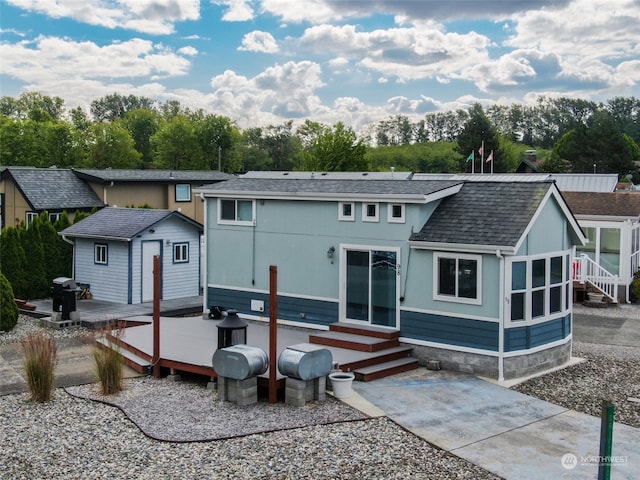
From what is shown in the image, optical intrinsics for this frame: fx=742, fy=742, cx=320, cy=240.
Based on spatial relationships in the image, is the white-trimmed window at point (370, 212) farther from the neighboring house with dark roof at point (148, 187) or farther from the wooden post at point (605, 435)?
the neighboring house with dark roof at point (148, 187)

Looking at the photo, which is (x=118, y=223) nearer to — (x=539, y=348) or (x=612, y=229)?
(x=539, y=348)

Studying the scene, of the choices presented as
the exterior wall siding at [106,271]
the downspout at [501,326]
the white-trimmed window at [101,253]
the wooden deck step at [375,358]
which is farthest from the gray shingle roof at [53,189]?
the downspout at [501,326]

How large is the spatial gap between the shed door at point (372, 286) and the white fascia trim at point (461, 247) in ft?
1.88

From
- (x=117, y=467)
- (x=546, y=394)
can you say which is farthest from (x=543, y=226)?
(x=117, y=467)

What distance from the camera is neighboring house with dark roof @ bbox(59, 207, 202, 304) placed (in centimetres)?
1986

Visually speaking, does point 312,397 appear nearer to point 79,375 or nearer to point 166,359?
point 166,359

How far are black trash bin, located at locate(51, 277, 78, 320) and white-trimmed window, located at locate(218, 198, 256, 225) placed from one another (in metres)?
4.11

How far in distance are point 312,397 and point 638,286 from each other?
47.7 feet

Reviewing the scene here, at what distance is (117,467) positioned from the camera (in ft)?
27.2

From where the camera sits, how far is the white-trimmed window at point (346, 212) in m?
14.2

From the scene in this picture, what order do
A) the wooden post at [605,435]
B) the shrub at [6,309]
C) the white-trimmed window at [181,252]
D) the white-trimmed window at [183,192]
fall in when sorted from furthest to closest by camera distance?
the white-trimmed window at [183,192], the white-trimmed window at [181,252], the shrub at [6,309], the wooden post at [605,435]

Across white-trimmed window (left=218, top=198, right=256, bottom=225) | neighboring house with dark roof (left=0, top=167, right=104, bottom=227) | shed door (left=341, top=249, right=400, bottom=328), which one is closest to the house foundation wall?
shed door (left=341, top=249, right=400, bottom=328)

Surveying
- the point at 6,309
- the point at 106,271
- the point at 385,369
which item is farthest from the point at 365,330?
the point at 106,271

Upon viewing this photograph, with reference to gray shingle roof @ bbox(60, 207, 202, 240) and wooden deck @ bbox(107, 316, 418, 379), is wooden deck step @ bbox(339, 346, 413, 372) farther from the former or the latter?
gray shingle roof @ bbox(60, 207, 202, 240)
